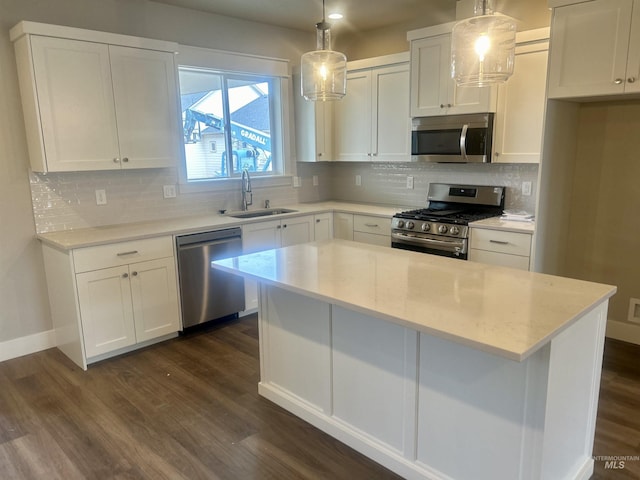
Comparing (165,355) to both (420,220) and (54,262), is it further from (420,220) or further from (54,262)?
(420,220)

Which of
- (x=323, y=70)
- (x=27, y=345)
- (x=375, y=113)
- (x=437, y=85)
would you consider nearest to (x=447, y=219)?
(x=437, y=85)

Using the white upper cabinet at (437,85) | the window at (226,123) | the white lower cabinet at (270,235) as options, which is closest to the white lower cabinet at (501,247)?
the white upper cabinet at (437,85)

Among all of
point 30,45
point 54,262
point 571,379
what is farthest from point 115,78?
point 571,379

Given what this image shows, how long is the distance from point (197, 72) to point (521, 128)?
2800mm

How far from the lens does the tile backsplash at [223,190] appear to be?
3.50 meters

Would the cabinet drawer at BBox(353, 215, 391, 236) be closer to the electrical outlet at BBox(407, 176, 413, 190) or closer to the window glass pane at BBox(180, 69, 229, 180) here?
the electrical outlet at BBox(407, 176, 413, 190)

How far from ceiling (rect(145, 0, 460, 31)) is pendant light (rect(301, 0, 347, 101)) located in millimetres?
1754

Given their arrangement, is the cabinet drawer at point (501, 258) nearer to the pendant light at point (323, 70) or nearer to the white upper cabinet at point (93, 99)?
the pendant light at point (323, 70)

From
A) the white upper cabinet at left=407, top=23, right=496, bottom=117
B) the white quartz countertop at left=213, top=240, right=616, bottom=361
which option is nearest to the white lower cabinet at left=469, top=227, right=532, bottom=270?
the white upper cabinet at left=407, top=23, right=496, bottom=117

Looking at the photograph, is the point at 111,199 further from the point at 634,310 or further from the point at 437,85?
the point at 634,310

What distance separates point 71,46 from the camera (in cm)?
312

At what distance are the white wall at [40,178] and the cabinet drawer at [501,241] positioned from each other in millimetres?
2553

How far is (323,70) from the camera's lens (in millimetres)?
2365

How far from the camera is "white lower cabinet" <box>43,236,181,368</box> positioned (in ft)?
10.3
